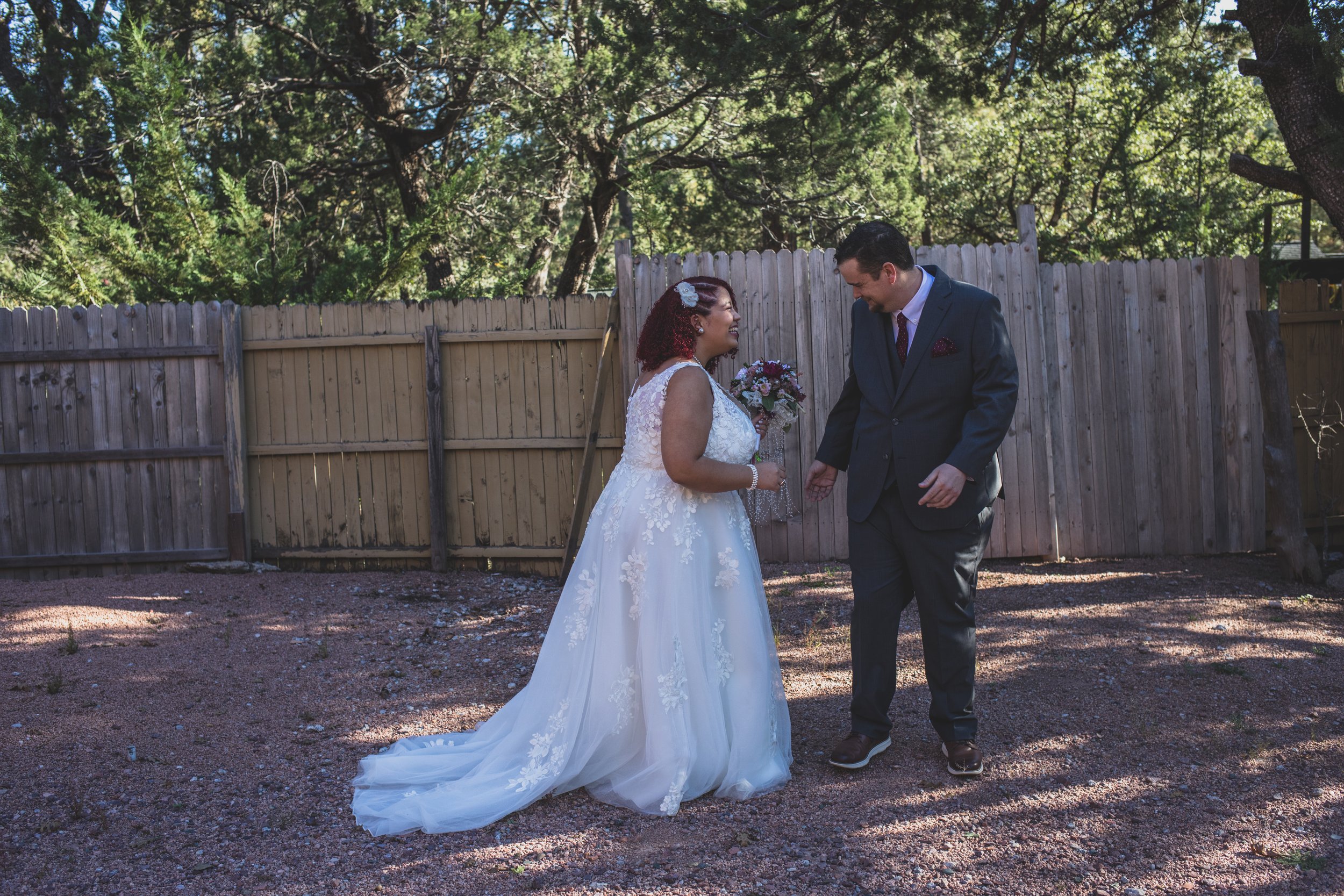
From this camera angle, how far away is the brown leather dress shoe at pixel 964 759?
378cm

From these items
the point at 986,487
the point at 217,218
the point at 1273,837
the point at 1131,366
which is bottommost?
the point at 1273,837

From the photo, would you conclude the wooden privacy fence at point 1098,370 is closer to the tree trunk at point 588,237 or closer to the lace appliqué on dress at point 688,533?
the lace appliqué on dress at point 688,533

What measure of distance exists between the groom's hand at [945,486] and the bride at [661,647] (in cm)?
60

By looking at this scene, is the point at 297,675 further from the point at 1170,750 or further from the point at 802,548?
the point at 1170,750

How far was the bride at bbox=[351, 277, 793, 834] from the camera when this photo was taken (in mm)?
3721

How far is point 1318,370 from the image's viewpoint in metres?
7.46

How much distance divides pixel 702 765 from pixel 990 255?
16.0ft

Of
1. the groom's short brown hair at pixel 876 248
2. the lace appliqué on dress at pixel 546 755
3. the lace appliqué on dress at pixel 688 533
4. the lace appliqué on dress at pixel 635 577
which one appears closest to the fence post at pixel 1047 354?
the groom's short brown hair at pixel 876 248

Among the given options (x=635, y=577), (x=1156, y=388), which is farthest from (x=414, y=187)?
(x=635, y=577)

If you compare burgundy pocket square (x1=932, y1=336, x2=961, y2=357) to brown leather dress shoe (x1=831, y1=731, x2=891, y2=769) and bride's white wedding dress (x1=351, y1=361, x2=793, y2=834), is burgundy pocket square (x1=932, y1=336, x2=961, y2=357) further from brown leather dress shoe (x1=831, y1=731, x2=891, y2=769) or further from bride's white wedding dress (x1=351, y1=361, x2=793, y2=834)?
brown leather dress shoe (x1=831, y1=731, x2=891, y2=769)

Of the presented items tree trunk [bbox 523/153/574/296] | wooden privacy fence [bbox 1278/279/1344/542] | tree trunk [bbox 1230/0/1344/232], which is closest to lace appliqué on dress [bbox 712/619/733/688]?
tree trunk [bbox 1230/0/1344/232]

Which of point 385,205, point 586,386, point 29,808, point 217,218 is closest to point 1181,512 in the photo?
point 586,386

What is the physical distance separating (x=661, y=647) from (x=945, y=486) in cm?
117

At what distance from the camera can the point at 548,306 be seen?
25.3ft
